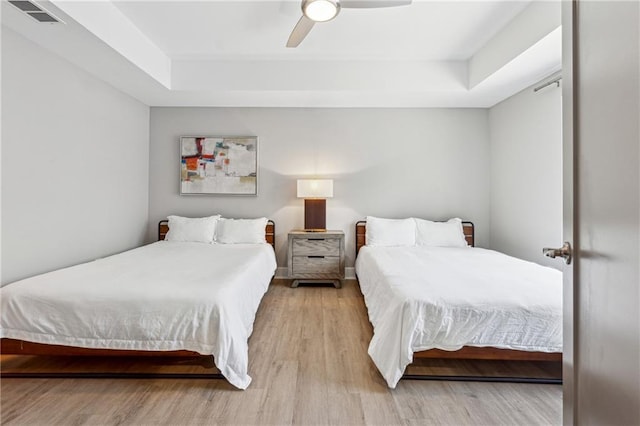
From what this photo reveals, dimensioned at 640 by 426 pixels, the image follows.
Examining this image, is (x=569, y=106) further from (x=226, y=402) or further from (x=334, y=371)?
(x=226, y=402)

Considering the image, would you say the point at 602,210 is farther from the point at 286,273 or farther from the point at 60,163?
the point at 286,273

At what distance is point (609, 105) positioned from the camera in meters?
0.77

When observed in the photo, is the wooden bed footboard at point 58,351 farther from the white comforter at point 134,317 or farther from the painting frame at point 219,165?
the painting frame at point 219,165

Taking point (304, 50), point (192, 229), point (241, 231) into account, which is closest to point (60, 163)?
point (192, 229)

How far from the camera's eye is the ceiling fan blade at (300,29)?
2.40 meters

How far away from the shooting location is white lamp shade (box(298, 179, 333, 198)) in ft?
13.5

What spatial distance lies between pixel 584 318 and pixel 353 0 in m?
2.26

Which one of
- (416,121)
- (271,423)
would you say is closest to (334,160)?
(416,121)

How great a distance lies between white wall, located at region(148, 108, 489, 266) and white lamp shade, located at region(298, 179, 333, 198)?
1.11 feet

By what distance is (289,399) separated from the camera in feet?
5.99

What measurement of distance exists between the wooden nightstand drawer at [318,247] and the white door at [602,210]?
3.11m

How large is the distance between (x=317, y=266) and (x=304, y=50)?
8.11 ft

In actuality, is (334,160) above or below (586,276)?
above

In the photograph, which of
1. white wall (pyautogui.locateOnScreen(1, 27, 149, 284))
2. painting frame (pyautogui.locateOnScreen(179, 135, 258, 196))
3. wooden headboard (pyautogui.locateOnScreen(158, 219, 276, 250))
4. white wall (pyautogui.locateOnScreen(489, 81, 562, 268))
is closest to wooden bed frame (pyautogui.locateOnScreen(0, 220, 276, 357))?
white wall (pyautogui.locateOnScreen(1, 27, 149, 284))
